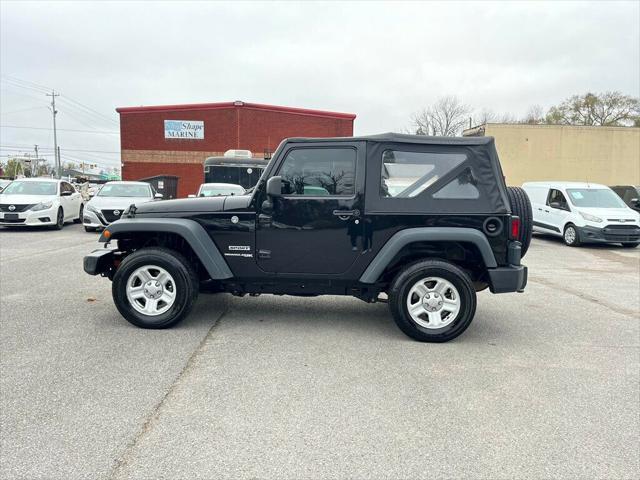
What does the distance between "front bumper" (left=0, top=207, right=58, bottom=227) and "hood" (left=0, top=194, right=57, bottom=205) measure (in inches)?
11.7

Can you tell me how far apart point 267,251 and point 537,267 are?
7.13m

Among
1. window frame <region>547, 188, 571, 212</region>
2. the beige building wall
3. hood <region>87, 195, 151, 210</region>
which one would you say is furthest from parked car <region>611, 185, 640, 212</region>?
hood <region>87, 195, 151, 210</region>

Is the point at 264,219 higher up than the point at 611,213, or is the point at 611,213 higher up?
the point at 264,219

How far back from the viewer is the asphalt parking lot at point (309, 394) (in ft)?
9.03

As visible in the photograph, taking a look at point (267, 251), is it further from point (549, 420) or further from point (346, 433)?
point (549, 420)

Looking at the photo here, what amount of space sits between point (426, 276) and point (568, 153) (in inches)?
954

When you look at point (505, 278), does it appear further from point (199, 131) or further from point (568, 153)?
point (199, 131)

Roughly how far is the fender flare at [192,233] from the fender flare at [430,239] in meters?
1.54

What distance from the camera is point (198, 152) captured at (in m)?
32.7

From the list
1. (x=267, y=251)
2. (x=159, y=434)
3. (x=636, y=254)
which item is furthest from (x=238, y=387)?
(x=636, y=254)

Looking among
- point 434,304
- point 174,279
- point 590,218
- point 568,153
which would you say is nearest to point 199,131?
point 568,153

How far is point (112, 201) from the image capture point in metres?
13.8

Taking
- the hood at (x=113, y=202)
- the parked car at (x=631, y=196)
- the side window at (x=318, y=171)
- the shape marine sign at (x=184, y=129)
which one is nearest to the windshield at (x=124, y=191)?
the hood at (x=113, y=202)

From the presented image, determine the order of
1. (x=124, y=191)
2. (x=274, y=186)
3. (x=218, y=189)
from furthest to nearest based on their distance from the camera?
(x=218, y=189), (x=124, y=191), (x=274, y=186)
